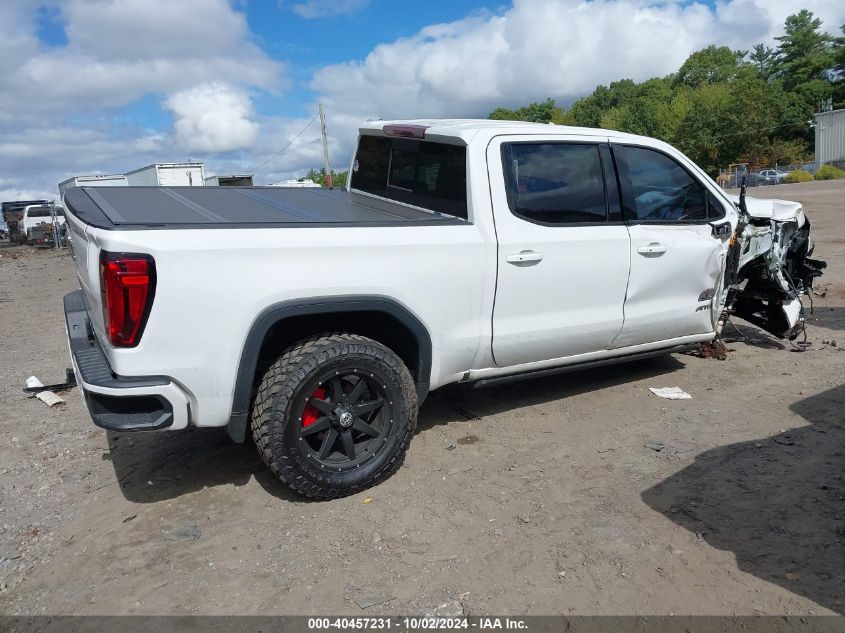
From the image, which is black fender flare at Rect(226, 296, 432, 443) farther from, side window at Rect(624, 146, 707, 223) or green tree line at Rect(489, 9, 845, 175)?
green tree line at Rect(489, 9, 845, 175)

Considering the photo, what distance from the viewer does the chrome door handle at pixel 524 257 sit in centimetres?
392

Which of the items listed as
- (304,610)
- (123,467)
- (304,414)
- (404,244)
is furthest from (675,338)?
(123,467)

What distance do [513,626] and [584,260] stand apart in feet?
7.56

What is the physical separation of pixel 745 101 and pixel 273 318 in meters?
63.5

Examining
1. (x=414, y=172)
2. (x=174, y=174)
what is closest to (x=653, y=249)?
(x=414, y=172)

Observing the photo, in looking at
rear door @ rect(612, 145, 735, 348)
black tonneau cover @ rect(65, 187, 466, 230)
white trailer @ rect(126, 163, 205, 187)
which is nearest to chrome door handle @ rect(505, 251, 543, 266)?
black tonneau cover @ rect(65, 187, 466, 230)

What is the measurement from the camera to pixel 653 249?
15.0ft

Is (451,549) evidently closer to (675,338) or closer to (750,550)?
(750,550)

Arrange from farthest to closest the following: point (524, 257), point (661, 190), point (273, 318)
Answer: point (661, 190), point (524, 257), point (273, 318)

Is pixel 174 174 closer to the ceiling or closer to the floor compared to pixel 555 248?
closer to the ceiling

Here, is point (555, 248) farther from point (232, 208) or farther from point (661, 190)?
point (232, 208)

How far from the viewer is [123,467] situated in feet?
13.6

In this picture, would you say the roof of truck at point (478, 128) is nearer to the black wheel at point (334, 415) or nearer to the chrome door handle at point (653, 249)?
the chrome door handle at point (653, 249)

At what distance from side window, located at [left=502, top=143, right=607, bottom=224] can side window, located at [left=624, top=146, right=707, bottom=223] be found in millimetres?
321
